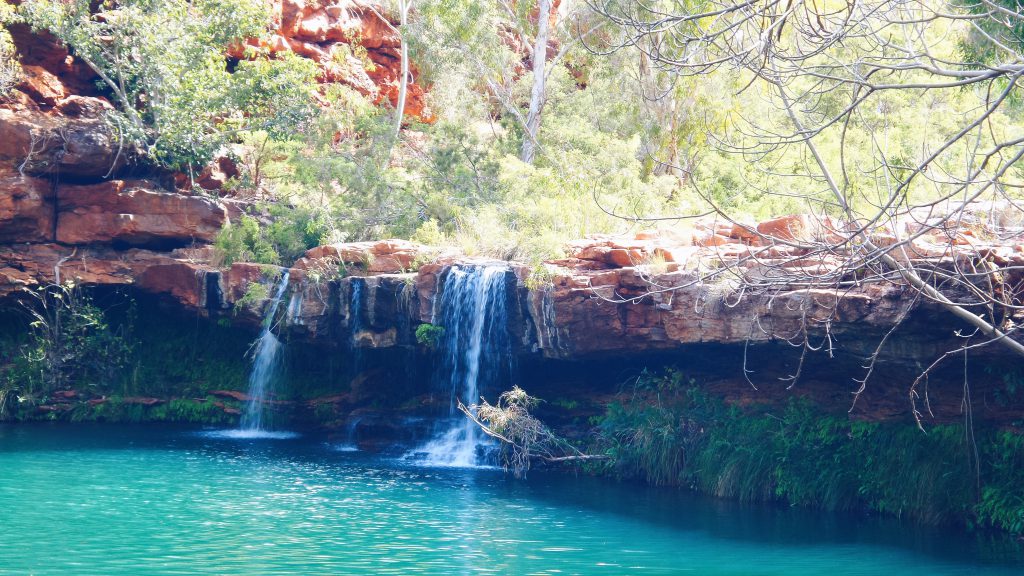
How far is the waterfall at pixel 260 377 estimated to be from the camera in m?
18.8

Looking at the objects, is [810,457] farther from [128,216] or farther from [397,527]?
[128,216]

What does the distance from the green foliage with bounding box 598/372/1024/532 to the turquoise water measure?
0.39 metres

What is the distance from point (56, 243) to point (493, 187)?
9794 mm

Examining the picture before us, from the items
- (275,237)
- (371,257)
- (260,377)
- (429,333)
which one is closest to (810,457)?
(429,333)

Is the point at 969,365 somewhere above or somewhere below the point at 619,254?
below

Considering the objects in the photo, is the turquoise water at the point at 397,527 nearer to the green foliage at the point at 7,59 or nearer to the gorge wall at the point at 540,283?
the gorge wall at the point at 540,283

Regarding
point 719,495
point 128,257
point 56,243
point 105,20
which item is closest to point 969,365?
point 719,495

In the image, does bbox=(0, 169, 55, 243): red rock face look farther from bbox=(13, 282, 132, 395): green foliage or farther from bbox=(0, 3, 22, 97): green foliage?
bbox=(0, 3, 22, 97): green foliage

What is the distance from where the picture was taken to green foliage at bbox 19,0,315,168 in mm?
20609

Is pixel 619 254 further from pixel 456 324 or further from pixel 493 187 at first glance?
pixel 493 187

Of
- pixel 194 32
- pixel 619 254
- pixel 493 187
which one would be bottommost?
pixel 619 254

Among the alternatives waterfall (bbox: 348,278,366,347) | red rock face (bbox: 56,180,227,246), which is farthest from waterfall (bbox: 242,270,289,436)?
red rock face (bbox: 56,180,227,246)

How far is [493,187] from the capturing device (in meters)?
22.6

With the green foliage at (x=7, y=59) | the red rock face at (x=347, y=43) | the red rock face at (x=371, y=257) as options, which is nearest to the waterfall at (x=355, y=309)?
the red rock face at (x=371, y=257)
